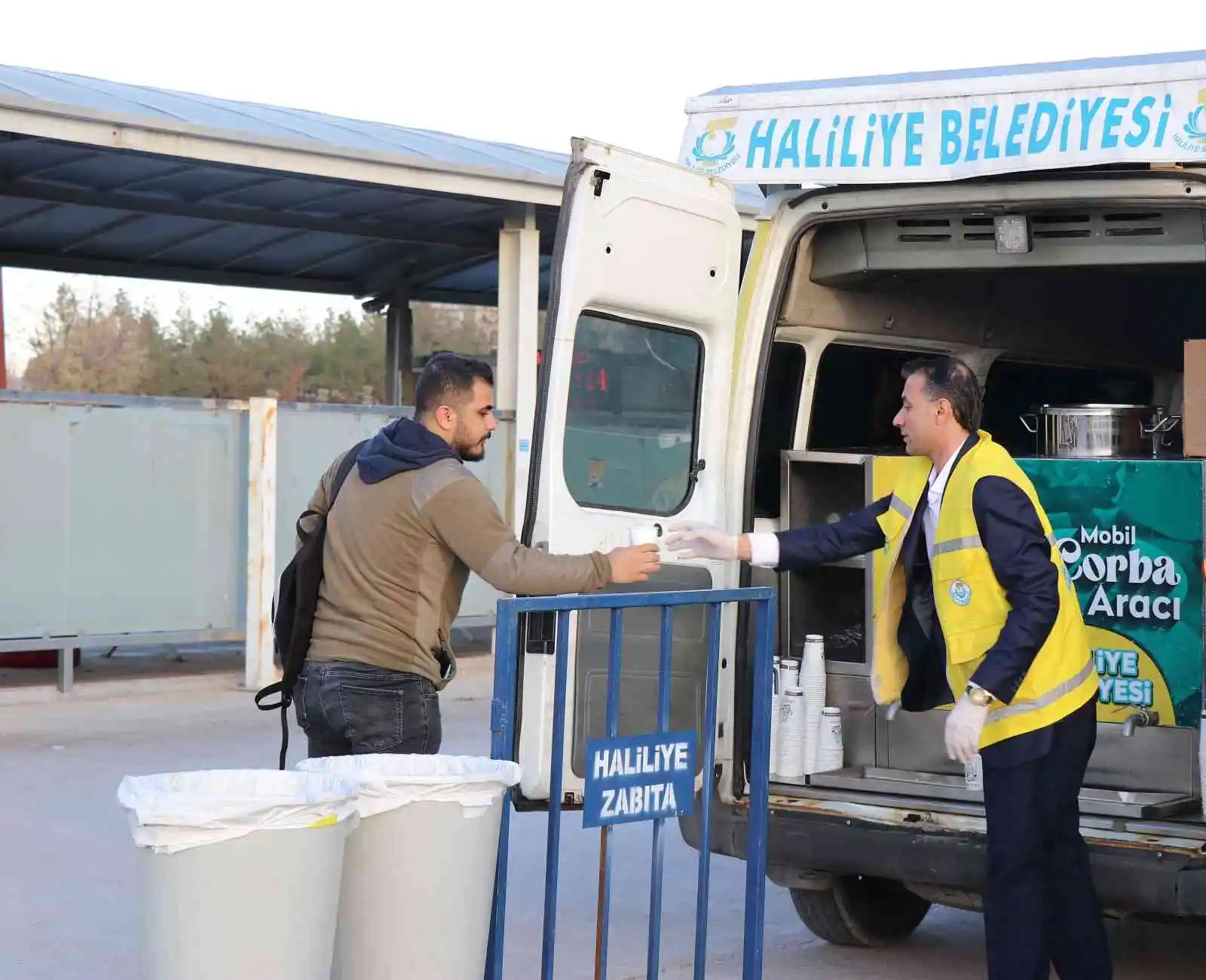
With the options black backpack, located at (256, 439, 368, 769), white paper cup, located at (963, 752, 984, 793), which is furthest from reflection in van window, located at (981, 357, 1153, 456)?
black backpack, located at (256, 439, 368, 769)

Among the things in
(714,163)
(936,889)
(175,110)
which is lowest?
(936,889)

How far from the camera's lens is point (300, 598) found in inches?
182

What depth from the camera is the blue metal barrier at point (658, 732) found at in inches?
156

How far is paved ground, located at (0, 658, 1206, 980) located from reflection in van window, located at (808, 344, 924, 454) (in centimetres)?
168

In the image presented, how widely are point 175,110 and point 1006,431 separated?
7513mm

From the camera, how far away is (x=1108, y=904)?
472 cm

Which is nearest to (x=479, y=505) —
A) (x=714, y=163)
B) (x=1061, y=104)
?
(x=714, y=163)

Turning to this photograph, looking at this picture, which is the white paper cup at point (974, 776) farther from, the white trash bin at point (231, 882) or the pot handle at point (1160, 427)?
the white trash bin at point (231, 882)

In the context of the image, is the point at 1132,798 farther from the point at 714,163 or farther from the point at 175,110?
the point at 175,110

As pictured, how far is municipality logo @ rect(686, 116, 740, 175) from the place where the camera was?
211 inches

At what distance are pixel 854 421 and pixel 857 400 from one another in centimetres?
8

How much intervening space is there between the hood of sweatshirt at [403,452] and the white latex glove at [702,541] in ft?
2.72

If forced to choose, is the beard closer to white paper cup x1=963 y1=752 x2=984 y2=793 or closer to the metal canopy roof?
white paper cup x1=963 y1=752 x2=984 y2=793

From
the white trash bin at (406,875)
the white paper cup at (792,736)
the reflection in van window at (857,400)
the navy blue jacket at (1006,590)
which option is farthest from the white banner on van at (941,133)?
the white trash bin at (406,875)
